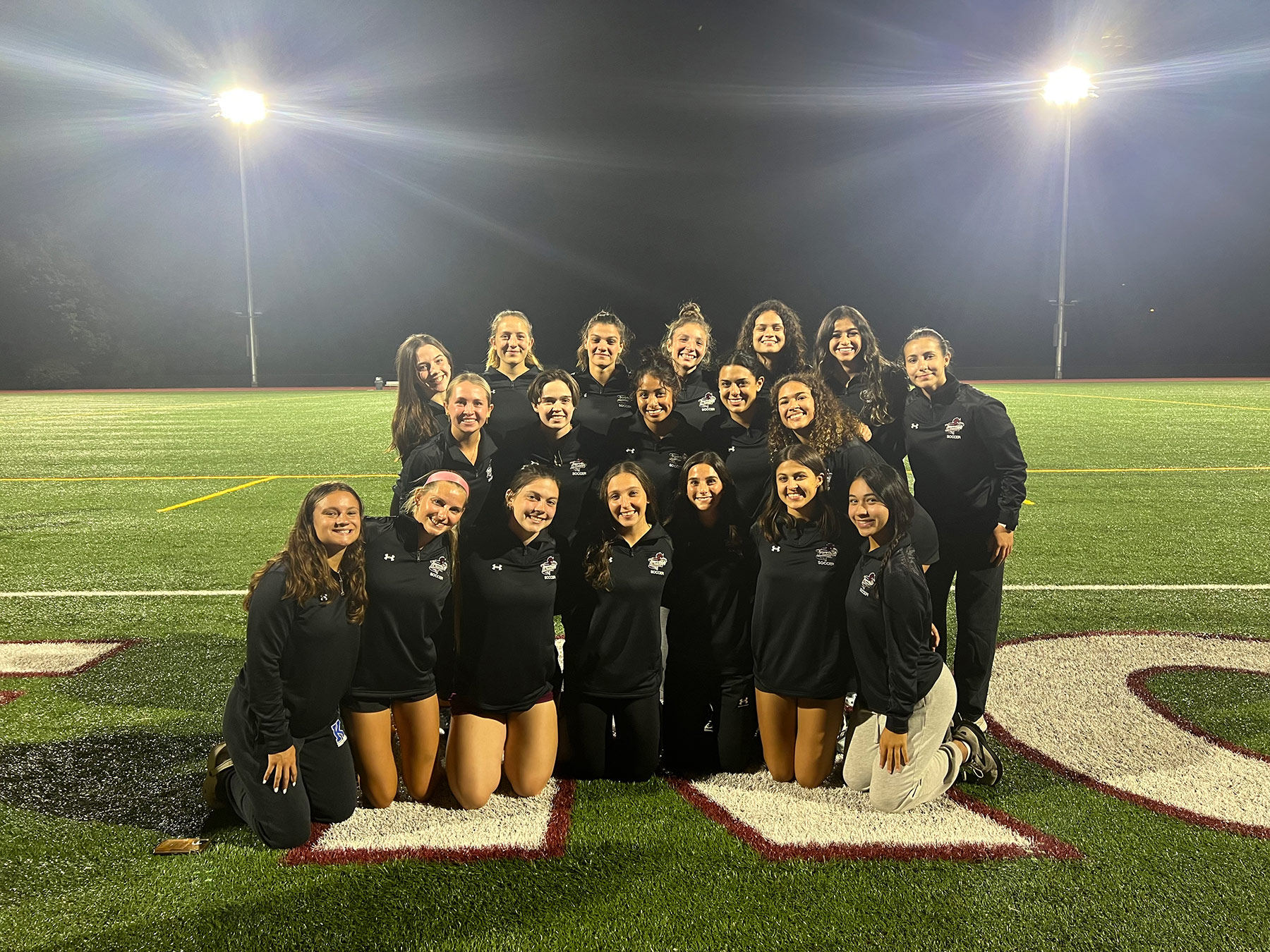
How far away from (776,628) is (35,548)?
Result: 665 cm

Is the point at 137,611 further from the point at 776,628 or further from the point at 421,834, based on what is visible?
the point at 776,628

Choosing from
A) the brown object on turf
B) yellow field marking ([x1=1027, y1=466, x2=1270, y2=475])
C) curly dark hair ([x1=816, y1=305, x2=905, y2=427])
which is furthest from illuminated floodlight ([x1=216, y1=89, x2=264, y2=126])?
the brown object on turf

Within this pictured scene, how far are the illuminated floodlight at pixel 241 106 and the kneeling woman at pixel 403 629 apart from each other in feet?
121

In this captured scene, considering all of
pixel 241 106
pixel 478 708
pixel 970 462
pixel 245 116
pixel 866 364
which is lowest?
pixel 478 708

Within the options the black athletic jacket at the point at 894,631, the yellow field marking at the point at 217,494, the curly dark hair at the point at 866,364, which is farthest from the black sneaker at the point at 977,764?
the yellow field marking at the point at 217,494

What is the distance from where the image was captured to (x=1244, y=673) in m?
4.06

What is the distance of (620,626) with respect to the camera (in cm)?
295

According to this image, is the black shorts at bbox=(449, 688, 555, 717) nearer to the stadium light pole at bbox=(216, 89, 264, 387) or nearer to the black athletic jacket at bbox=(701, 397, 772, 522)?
the black athletic jacket at bbox=(701, 397, 772, 522)

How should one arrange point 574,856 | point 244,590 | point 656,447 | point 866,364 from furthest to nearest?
point 244,590
point 866,364
point 656,447
point 574,856

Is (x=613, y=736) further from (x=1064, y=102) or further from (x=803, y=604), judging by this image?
(x=1064, y=102)

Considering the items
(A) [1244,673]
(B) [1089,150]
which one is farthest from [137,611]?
(B) [1089,150]

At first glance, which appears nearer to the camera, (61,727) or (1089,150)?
(61,727)

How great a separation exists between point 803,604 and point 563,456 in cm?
115

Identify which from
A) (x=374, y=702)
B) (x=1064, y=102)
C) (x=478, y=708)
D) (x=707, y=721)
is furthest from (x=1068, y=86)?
(x=374, y=702)
